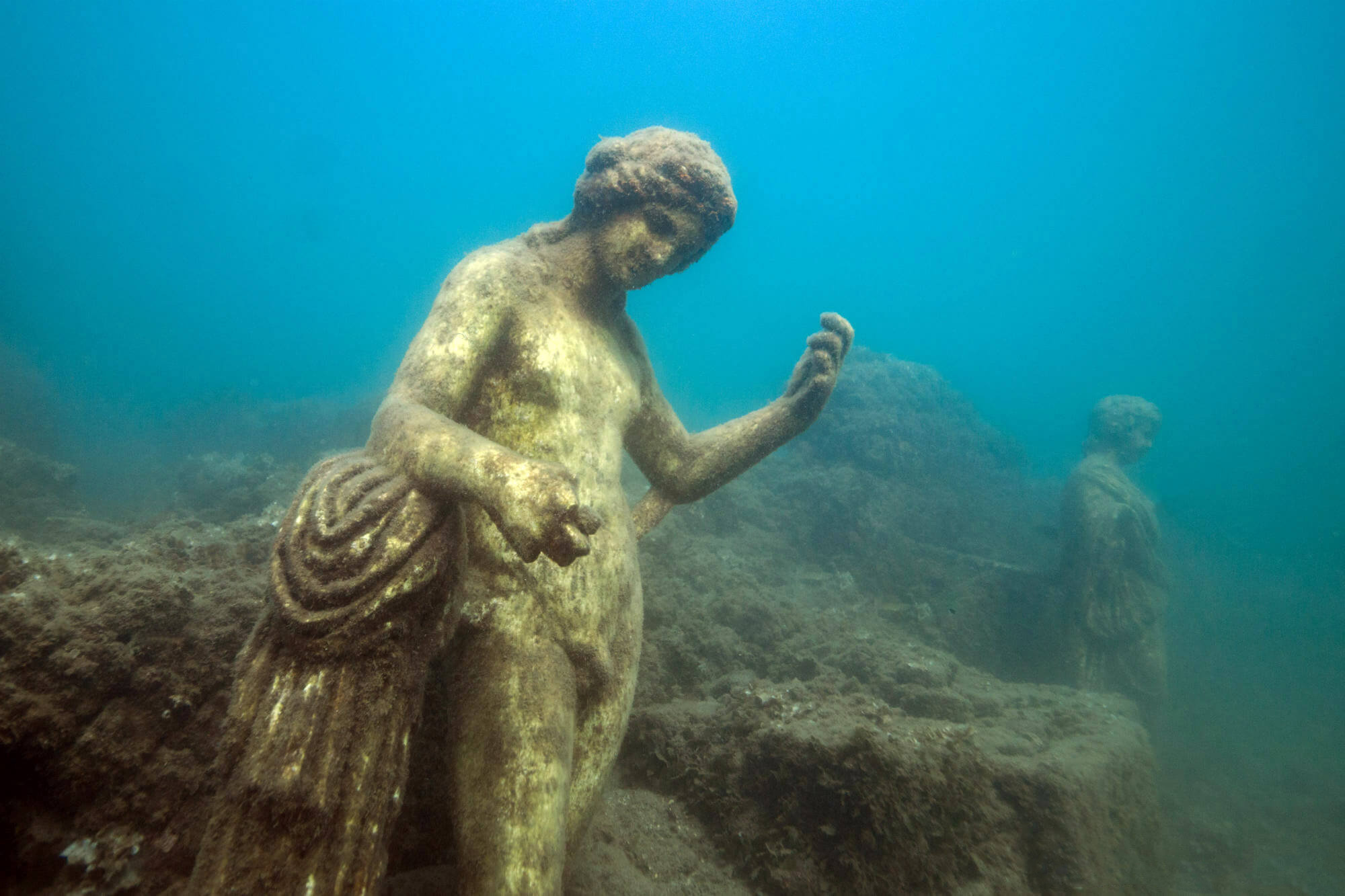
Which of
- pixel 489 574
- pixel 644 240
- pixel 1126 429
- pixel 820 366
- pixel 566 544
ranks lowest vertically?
pixel 566 544

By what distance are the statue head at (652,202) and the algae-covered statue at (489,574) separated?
0.04 feet

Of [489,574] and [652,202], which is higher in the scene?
[652,202]

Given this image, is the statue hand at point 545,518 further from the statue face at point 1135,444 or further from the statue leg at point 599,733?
the statue face at point 1135,444

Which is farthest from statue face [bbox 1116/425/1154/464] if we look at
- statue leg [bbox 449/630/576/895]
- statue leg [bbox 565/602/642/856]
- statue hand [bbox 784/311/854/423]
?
statue leg [bbox 449/630/576/895]

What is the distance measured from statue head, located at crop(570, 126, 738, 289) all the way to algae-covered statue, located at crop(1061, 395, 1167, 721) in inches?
360

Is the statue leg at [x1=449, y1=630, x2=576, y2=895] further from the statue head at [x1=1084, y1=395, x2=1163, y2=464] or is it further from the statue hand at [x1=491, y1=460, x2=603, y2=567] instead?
the statue head at [x1=1084, y1=395, x2=1163, y2=464]

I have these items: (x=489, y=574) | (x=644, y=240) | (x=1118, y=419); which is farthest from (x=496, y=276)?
(x=1118, y=419)

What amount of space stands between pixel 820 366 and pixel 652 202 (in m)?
1.31

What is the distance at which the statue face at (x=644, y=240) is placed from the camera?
8.66 feet

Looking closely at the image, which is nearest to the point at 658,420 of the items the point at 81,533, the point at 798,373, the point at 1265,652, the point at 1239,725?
the point at 798,373

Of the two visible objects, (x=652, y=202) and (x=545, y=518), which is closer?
(x=545, y=518)

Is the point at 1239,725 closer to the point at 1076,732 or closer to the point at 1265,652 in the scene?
the point at 1265,652

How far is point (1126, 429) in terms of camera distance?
1165 centimetres

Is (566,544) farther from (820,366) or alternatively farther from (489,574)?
(820,366)
